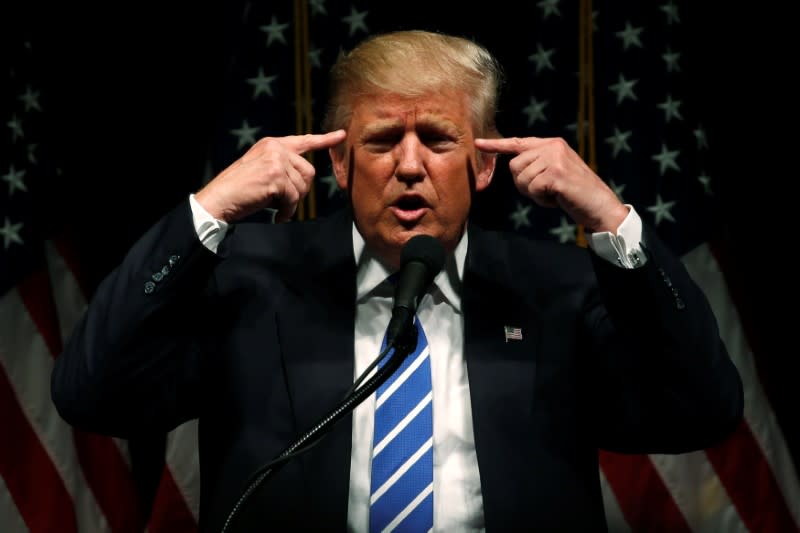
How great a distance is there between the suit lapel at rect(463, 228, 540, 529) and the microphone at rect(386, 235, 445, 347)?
0.37 meters

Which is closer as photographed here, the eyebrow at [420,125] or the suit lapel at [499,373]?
the suit lapel at [499,373]

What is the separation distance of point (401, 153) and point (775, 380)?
141 centimetres

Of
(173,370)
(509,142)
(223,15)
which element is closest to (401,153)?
(509,142)

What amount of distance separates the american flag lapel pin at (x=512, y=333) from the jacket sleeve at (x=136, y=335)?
1.66 feet

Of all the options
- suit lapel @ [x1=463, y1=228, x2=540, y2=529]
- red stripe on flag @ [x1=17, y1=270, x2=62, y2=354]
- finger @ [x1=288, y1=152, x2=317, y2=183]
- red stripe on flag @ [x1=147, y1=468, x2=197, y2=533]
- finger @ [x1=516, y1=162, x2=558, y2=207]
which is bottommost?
red stripe on flag @ [x1=147, y1=468, x2=197, y2=533]

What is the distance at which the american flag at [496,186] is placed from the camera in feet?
8.21

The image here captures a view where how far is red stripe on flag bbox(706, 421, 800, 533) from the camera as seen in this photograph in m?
Result: 2.47

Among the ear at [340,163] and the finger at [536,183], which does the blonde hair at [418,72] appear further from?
the finger at [536,183]

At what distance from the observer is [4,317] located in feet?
8.43

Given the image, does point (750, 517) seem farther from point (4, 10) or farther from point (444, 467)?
point (4, 10)

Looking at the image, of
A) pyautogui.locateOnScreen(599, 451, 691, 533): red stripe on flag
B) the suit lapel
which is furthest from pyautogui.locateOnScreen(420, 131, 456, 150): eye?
pyautogui.locateOnScreen(599, 451, 691, 533): red stripe on flag

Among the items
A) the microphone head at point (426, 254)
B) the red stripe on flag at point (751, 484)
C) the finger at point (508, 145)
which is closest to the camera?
the microphone head at point (426, 254)

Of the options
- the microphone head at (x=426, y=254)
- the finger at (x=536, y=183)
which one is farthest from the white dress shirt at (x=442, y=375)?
the microphone head at (x=426, y=254)

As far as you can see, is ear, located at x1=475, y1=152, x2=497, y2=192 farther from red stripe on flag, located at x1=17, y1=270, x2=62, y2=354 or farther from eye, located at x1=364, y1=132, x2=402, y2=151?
red stripe on flag, located at x1=17, y1=270, x2=62, y2=354
